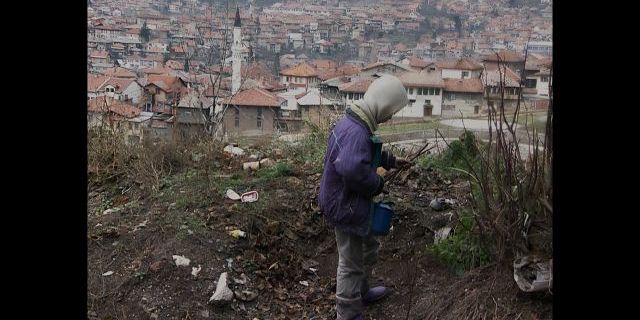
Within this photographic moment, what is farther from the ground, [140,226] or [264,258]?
[140,226]

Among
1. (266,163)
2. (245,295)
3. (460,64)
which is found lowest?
(245,295)

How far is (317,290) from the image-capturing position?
16.6 ft

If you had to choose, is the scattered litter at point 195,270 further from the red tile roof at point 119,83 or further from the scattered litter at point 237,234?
the red tile roof at point 119,83

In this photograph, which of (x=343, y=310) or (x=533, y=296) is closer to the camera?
(x=533, y=296)

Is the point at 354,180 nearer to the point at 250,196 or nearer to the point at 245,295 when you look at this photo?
the point at 245,295

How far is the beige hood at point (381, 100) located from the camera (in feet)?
13.4

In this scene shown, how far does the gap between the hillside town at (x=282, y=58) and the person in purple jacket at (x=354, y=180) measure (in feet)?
4.39

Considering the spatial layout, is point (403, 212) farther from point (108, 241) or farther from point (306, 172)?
point (108, 241)

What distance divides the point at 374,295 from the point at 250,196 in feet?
5.86

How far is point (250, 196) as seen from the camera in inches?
Answer: 238

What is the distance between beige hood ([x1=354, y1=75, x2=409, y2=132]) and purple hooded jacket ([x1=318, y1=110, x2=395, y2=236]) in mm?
79

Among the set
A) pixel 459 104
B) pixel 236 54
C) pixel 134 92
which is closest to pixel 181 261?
pixel 459 104
